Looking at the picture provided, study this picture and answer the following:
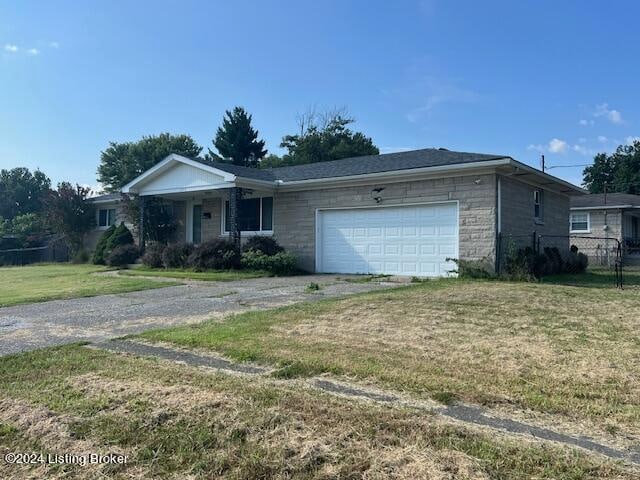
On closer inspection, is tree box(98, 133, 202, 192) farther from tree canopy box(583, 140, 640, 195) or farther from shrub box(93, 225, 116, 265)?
tree canopy box(583, 140, 640, 195)

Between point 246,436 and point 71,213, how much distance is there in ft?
80.4

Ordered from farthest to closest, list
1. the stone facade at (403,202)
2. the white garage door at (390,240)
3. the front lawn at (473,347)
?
1. the white garage door at (390,240)
2. the stone facade at (403,202)
3. the front lawn at (473,347)

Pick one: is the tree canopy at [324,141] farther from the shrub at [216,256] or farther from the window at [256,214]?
the shrub at [216,256]

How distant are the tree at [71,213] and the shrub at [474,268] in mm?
19510

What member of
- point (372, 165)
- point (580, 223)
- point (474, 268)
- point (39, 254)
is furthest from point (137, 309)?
point (580, 223)

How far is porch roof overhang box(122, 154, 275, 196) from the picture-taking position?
1661 cm

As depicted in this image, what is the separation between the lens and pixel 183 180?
728 inches

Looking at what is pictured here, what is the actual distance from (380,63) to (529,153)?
21.8 meters

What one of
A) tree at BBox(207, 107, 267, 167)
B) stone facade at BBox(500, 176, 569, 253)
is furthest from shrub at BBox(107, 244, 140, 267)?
tree at BBox(207, 107, 267, 167)

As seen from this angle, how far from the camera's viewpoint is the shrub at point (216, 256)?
627 inches

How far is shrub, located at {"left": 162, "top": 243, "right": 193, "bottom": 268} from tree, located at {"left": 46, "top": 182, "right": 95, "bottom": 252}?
974 cm

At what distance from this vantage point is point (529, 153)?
3806 cm

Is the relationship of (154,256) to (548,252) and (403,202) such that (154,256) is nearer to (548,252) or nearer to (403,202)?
(403,202)

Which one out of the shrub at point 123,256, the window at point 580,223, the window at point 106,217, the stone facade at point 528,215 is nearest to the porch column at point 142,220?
the shrub at point 123,256
